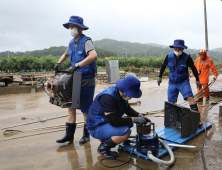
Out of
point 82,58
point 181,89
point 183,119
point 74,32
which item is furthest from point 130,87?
point 181,89

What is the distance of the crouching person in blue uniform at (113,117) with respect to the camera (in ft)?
7.93

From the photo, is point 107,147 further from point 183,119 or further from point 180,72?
point 180,72

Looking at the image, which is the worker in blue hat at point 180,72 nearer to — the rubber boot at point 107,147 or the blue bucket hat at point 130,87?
the blue bucket hat at point 130,87

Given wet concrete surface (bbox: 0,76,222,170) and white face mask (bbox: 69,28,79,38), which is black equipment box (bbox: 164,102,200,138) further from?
white face mask (bbox: 69,28,79,38)

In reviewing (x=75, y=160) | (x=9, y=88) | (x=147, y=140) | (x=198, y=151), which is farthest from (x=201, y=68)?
(x=9, y=88)

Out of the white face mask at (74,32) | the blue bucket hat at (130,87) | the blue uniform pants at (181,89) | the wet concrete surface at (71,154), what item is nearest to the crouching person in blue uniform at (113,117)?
the blue bucket hat at (130,87)

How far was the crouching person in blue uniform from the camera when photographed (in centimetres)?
242

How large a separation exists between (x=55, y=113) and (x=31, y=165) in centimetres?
301

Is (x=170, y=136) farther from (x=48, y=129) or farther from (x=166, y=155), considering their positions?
(x=48, y=129)

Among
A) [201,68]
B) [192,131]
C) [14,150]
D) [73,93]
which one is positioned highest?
[201,68]

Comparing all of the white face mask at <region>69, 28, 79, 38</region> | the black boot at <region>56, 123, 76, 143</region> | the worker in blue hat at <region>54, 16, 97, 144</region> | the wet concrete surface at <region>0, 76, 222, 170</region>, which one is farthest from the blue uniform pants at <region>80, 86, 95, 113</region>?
the white face mask at <region>69, 28, 79, 38</region>

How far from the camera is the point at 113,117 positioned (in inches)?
94.2

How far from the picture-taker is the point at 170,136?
312 cm

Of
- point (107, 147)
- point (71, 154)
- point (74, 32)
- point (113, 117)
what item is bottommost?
point (71, 154)
